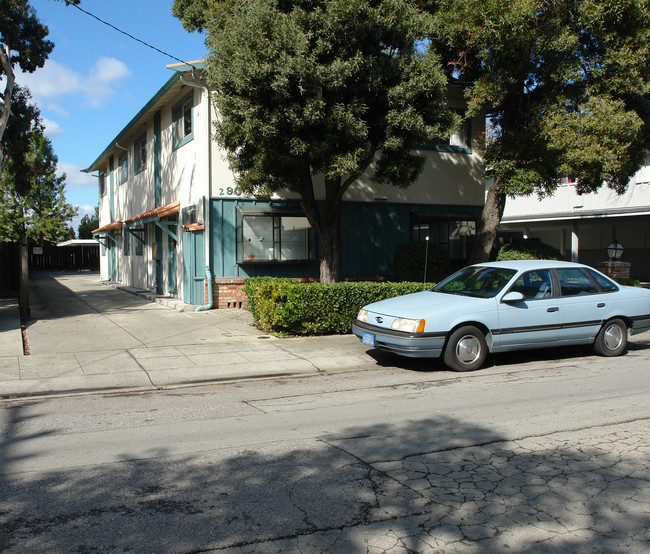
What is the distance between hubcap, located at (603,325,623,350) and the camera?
954 cm

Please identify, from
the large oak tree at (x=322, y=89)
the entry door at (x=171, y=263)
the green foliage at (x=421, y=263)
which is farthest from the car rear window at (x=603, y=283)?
the entry door at (x=171, y=263)

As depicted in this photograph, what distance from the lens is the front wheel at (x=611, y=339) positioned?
950cm

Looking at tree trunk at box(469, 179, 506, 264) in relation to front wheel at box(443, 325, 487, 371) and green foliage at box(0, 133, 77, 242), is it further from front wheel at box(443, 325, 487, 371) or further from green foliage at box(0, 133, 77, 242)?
green foliage at box(0, 133, 77, 242)

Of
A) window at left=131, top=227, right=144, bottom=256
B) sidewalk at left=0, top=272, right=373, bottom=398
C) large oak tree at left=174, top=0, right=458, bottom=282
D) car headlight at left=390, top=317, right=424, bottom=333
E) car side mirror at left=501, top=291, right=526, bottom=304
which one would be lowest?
sidewalk at left=0, top=272, right=373, bottom=398

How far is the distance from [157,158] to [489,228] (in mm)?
10444

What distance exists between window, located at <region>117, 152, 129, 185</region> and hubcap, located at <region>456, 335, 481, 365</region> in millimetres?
18044

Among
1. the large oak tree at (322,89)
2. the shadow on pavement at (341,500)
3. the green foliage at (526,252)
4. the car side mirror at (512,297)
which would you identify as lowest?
the shadow on pavement at (341,500)

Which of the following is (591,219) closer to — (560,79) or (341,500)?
(560,79)

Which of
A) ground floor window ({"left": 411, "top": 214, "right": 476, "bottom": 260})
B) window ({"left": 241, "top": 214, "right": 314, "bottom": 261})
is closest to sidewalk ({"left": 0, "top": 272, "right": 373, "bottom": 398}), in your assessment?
window ({"left": 241, "top": 214, "right": 314, "bottom": 261})

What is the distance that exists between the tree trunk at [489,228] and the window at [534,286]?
6.07 m

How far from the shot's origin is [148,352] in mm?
9789

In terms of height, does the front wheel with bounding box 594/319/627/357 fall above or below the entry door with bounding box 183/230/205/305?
below

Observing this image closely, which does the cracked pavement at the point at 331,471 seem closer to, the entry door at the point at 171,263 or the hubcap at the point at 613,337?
the hubcap at the point at 613,337

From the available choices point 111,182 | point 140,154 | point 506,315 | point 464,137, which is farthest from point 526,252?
point 111,182
